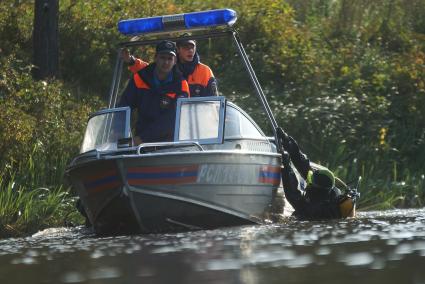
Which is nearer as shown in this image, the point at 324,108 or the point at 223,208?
the point at 223,208

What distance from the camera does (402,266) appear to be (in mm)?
7777

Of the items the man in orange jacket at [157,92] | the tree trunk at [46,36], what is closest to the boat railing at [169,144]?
the man in orange jacket at [157,92]

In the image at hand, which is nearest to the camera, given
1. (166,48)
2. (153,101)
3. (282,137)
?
(166,48)

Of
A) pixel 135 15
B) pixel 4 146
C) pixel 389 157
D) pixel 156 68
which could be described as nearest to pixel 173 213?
pixel 156 68

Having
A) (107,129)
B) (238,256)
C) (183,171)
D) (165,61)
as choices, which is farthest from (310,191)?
(238,256)

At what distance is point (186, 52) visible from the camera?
13.3m

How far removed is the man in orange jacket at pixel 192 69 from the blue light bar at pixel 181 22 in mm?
333

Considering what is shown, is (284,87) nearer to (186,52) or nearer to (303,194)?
(186,52)

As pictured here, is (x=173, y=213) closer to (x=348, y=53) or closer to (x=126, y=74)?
(x=126, y=74)

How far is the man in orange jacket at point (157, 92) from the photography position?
40.5ft

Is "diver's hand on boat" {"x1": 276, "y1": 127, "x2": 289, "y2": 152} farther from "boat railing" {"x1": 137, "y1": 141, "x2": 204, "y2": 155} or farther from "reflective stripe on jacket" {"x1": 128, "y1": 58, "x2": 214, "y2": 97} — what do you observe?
"boat railing" {"x1": 137, "y1": 141, "x2": 204, "y2": 155}

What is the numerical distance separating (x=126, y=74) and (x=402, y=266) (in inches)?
476

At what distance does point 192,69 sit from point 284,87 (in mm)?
6676

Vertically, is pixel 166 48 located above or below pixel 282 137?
above
